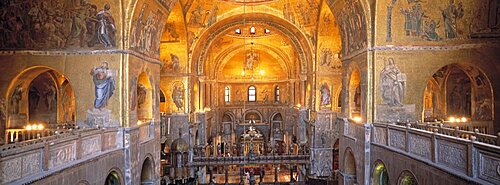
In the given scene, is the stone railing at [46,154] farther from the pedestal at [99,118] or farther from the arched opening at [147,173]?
the arched opening at [147,173]

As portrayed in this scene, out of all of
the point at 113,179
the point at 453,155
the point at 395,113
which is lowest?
the point at 113,179

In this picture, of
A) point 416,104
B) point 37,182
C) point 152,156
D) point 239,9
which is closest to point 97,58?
point 152,156

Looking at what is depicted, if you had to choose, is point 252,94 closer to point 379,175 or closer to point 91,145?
point 379,175

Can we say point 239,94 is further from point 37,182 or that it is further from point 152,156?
point 37,182

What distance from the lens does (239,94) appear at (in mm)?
46719

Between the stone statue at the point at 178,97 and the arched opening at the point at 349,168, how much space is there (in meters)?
13.3

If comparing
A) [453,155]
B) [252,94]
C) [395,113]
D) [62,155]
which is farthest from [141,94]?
[252,94]

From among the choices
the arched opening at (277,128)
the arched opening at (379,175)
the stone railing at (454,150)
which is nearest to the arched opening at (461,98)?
the arched opening at (379,175)

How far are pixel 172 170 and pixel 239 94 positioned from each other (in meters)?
21.8

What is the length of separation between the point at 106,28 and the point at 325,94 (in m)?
17.1

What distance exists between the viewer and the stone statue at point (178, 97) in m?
28.0

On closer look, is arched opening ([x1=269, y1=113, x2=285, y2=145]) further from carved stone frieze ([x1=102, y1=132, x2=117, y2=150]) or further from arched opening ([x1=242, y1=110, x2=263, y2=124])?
carved stone frieze ([x1=102, y1=132, x2=117, y2=150])

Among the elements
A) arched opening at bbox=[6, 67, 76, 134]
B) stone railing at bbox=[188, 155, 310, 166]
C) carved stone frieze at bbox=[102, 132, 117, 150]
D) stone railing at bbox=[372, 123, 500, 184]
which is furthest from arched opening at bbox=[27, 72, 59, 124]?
stone railing at bbox=[372, 123, 500, 184]

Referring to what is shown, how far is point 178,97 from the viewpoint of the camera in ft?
92.0
